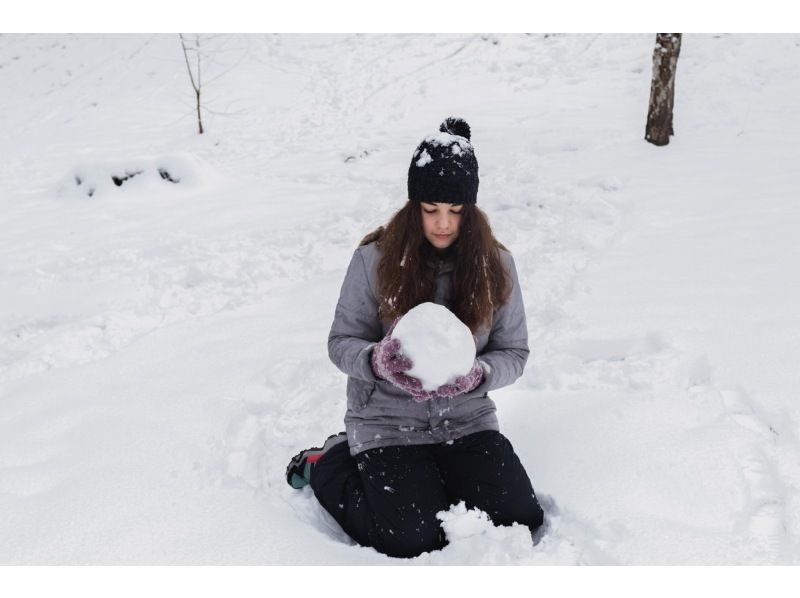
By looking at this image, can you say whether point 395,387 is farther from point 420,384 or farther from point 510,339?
point 510,339

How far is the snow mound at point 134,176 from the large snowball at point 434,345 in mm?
5097

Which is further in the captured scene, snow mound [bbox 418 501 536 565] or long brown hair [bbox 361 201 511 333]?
long brown hair [bbox 361 201 511 333]

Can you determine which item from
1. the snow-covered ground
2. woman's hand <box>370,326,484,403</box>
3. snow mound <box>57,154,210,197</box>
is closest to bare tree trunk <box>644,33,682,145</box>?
the snow-covered ground

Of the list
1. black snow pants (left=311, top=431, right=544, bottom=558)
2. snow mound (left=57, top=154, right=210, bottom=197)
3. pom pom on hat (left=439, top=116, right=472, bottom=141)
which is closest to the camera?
black snow pants (left=311, top=431, right=544, bottom=558)

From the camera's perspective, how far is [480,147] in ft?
23.3

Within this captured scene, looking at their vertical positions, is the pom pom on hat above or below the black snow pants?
above

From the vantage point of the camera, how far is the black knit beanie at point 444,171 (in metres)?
2.26

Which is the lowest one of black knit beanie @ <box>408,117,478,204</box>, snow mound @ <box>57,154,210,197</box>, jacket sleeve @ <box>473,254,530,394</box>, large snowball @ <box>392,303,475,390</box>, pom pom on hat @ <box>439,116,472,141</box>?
snow mound @ <box>57,154,210,197</box>

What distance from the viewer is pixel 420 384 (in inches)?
85.5

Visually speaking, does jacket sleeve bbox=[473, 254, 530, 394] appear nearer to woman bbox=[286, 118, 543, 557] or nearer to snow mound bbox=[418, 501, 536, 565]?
woman bbox=[286, 118, 543, 557]

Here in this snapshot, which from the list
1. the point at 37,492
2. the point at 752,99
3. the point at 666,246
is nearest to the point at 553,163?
the point at 666,246

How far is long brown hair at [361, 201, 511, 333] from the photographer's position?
2377mm

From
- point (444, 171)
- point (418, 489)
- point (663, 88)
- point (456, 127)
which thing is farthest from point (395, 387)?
point (663, 88)

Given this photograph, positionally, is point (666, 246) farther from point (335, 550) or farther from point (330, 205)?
point (335, 550)
